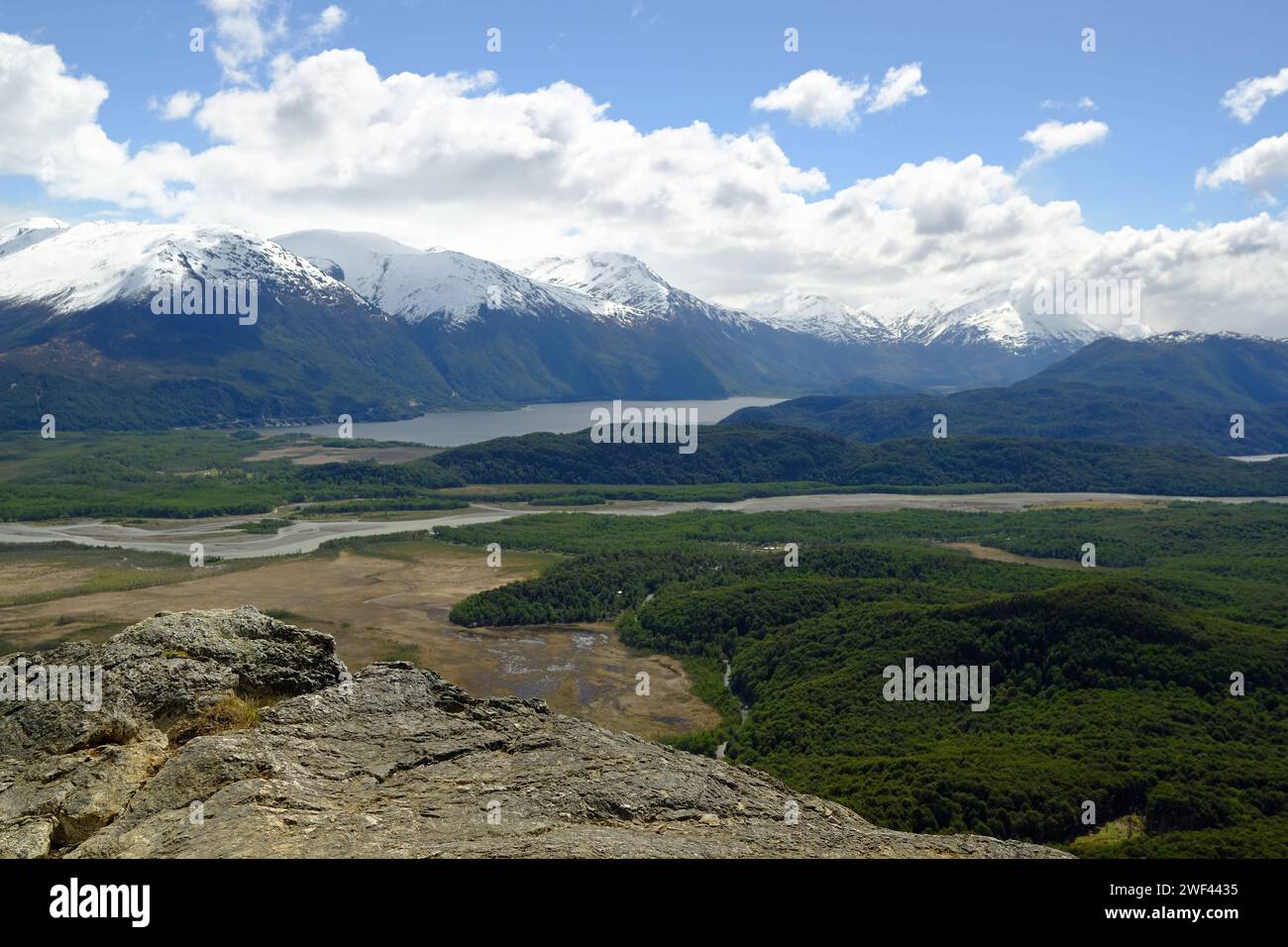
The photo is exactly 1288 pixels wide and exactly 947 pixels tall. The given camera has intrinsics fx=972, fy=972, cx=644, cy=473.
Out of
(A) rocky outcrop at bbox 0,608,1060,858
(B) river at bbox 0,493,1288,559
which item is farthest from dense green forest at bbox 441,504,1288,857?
(B) river at bbox 0,493,1288,559

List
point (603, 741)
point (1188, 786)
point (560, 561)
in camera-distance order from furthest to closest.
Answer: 1. point (560, 561)
2. point (1188, 786)
3. point (603, 741)

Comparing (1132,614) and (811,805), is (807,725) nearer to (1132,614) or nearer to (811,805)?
(1132,614)

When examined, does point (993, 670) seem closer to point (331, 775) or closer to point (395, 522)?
point (331, 775)

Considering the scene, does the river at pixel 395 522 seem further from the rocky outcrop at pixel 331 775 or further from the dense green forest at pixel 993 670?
the rocky outcrop at pixel 331 775
